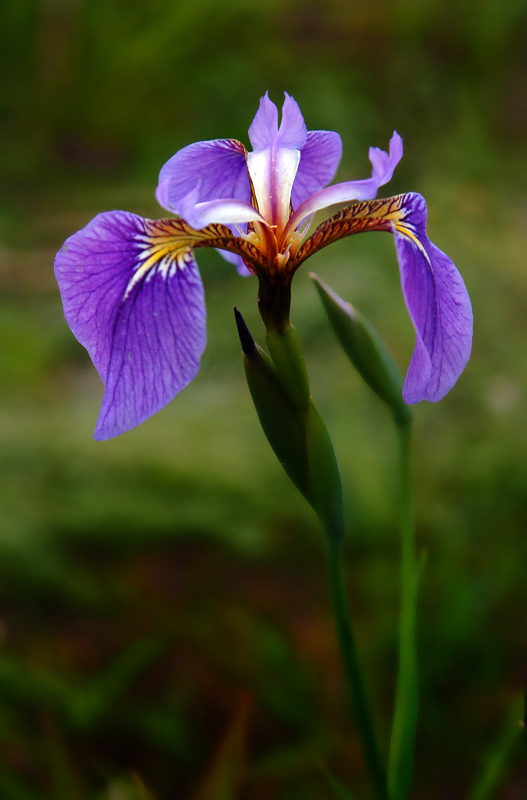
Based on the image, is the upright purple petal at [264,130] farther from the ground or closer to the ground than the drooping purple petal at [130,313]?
farther from the ground

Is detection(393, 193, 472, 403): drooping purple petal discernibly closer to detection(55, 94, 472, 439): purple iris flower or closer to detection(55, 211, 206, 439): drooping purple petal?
detection(55, 94, 472, 439): purple iris flower

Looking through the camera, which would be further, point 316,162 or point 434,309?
point 316,162

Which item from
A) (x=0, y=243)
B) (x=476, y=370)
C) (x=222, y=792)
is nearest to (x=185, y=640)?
(x=222, y=792)

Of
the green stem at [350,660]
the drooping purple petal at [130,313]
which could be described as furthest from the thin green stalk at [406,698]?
the drooping purple petal at [130,313]

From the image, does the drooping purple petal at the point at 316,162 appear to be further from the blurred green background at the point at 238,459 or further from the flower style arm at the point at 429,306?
the blurred green background at the point at 238,459

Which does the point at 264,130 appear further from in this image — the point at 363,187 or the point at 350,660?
the point at 350,660

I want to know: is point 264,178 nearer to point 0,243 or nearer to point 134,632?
point 134,632

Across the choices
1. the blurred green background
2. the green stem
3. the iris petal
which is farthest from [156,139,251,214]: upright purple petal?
the blurred green background

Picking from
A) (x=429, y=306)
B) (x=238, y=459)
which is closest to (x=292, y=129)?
(x=429, y=306)
